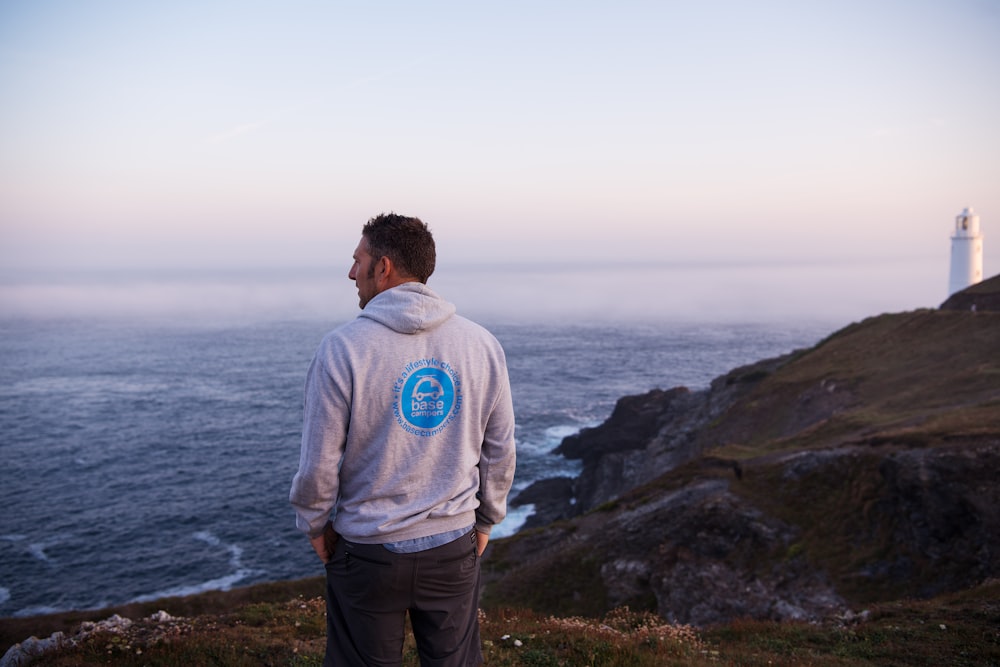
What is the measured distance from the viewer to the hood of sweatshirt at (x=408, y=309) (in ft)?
11.8

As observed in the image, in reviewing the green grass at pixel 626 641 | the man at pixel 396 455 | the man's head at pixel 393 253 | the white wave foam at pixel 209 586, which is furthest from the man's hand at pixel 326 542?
the white wave foam at pixel 209 586

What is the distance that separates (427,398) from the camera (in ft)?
12.2

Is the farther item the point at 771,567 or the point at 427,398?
the point at 771,567

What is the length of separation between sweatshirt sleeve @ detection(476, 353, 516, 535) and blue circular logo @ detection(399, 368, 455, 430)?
43cm

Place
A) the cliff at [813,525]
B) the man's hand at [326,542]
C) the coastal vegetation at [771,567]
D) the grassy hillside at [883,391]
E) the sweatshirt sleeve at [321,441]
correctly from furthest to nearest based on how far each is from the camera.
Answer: the grassy hillside at [883,391] → the cliff at [813,525] → the coastal vegetation at [771,567] → the man's hand at [326,542] → the sweatshirt sleeve at [321,441]

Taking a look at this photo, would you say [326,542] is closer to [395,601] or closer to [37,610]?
[395,601]

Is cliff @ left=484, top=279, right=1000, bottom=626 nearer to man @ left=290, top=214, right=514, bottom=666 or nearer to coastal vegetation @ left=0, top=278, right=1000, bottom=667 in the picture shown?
coastal vegetation @ left=0, top=278, right=1000, bottom=667

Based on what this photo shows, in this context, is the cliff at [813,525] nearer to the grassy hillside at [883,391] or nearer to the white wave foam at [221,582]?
the grassy hillside at [883,391]

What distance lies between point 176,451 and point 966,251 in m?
83.7

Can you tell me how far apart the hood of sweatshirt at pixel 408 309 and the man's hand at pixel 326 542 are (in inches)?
51.9

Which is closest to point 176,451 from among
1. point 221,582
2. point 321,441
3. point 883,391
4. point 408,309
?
point 221,582

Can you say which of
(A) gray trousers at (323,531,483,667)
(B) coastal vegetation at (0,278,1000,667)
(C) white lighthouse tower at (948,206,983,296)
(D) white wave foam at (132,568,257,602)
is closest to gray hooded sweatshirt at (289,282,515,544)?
(A) gray trousers at (323,531,483,667)

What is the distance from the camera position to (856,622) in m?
11.2

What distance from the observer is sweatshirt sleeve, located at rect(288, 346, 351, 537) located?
3.49 metres
